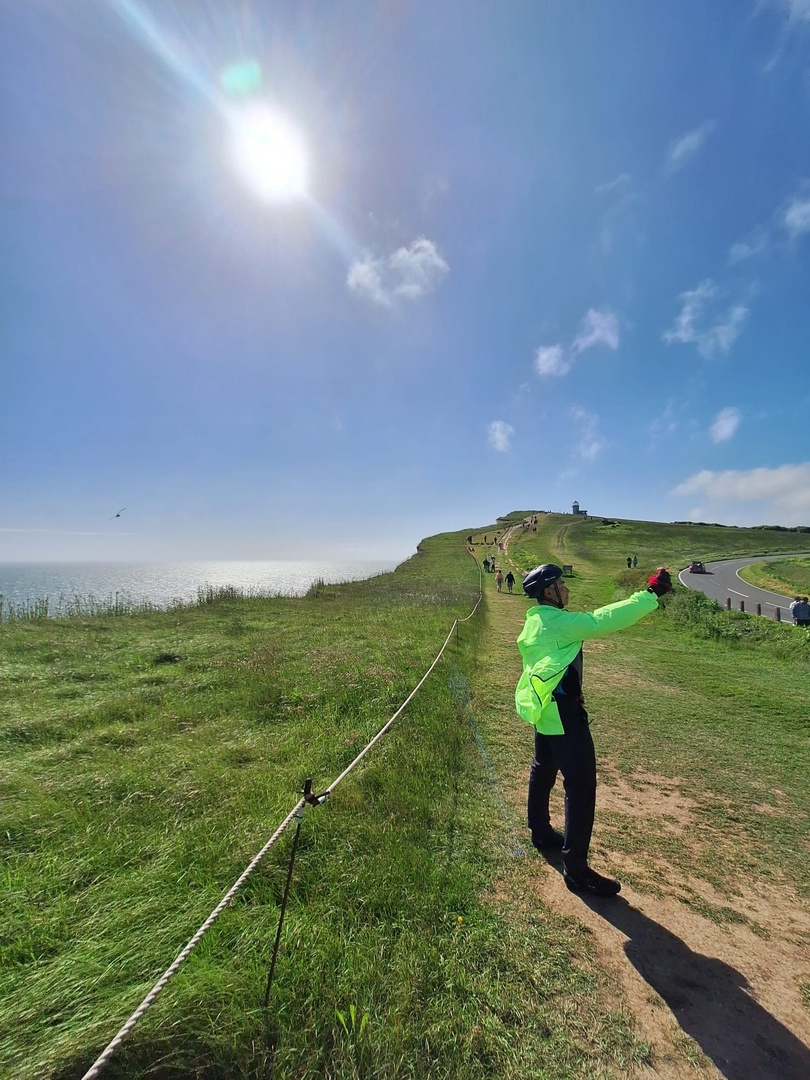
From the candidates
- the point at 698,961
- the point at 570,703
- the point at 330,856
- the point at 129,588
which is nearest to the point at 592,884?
the point at 698,961

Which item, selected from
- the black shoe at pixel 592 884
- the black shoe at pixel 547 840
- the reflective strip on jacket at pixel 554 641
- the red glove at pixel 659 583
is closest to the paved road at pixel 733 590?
the black shoe at pixel 547 840

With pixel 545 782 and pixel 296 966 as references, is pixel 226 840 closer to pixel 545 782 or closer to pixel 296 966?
pixel 296 966

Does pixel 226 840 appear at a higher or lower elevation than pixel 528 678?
lower

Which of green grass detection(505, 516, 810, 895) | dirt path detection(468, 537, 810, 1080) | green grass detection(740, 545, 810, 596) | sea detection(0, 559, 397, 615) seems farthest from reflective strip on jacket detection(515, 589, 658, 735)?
green grass detection(740, 545, 810, 596)

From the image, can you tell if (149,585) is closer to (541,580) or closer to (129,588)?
(129,588)

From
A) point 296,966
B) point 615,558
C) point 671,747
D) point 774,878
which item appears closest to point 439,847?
point 296,966

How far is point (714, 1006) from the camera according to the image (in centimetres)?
266

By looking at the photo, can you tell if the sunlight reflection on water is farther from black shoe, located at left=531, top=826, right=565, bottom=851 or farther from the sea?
black shoe, located at left=531, top=826, right=565, bottom=851

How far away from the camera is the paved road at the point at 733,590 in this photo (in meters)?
25.8

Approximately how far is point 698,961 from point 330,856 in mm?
2731

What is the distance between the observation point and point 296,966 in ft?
8.24

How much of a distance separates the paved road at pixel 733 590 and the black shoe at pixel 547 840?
2318cm

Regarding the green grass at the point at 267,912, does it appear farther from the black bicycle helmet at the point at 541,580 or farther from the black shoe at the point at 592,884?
the black bicycle helmet at the point at 541,580

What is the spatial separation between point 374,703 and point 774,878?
507cm
